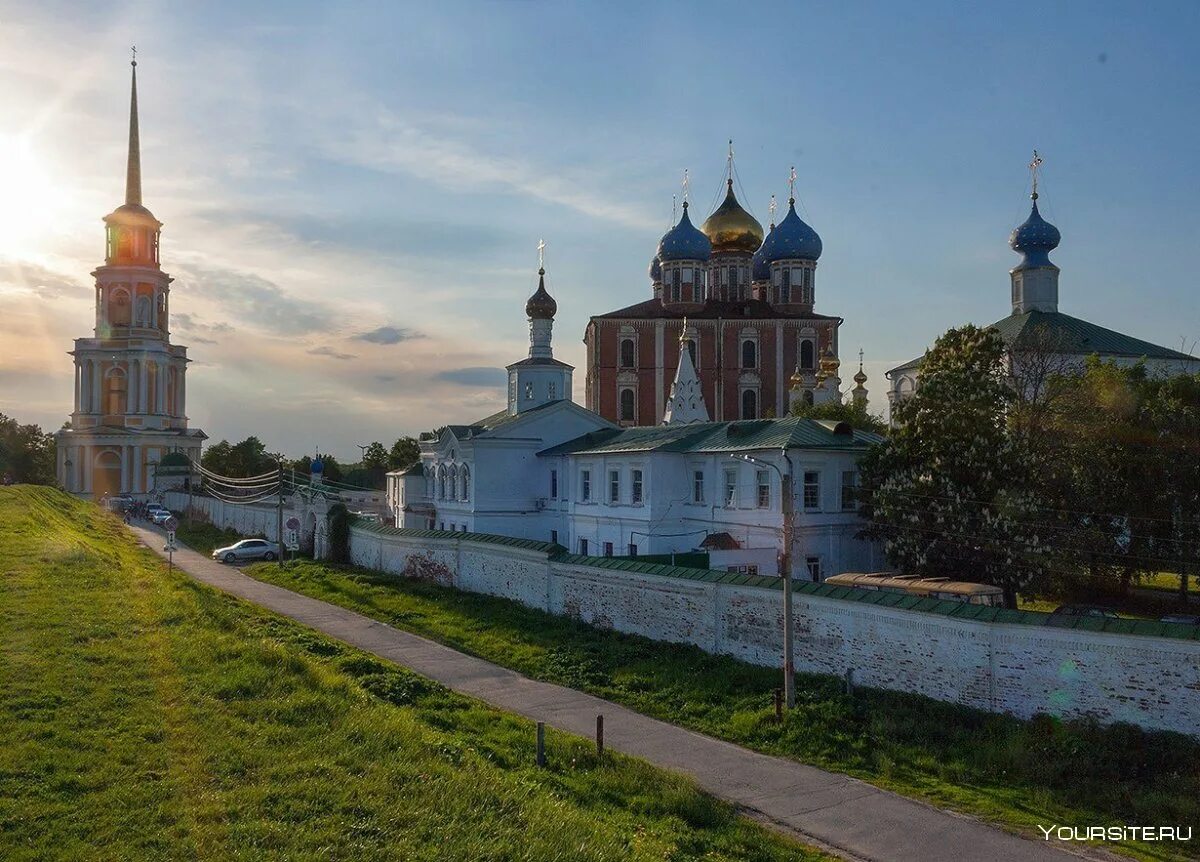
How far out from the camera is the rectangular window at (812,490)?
1182 inches

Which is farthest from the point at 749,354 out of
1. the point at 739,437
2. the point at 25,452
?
the point at 25,452

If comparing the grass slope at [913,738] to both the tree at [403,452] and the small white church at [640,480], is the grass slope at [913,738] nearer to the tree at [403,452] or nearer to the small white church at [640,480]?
the small white church at [640,480]

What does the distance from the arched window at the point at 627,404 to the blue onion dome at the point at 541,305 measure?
19.0 m

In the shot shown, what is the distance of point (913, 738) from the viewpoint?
634 inches

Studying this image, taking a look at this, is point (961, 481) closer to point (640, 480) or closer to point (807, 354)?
point (640, 480)

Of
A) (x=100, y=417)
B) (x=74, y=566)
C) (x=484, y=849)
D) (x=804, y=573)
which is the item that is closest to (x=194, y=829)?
(x=484, y=849)

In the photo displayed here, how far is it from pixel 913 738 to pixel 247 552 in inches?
1311

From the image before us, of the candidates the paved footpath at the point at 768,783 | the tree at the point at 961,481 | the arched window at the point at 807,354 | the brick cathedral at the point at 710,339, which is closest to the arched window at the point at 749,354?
the brick cathedral at the point at 710,339

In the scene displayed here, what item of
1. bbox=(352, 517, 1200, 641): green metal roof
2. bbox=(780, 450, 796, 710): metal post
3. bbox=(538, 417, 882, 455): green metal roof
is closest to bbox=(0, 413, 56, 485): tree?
bbox=(538, 417, 882, 455): green metal roof

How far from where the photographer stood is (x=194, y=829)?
31.9 feet

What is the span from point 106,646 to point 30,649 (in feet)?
3.86

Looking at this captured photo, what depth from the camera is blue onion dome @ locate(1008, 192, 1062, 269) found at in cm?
5003

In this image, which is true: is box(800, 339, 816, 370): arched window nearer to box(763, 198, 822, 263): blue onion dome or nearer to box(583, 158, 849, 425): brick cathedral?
box(583, 158, 849, 425): brick cathedral

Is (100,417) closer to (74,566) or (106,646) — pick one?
(74,566)
